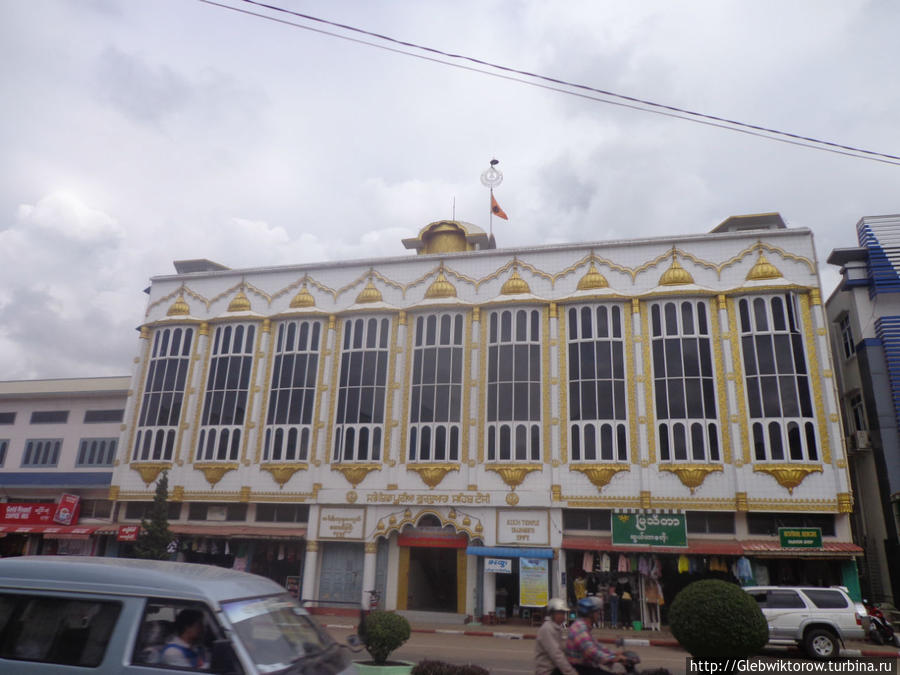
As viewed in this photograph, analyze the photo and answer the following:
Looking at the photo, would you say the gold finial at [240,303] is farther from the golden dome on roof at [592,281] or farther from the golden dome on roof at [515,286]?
the golden dome on roof at [592,281]

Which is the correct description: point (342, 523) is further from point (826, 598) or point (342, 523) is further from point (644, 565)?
point (826, 598)

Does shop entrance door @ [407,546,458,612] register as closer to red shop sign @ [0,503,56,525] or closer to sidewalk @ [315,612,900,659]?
sidewalk @ [315,612,900,659]

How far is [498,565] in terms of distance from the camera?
24.5 metres

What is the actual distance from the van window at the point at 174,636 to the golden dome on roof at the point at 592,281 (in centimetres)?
2427

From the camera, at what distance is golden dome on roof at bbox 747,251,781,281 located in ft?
84.8

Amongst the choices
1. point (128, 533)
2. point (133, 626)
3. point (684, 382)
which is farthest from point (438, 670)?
point (128, 533)

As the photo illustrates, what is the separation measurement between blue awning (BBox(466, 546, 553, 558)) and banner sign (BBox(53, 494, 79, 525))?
20.9 meters

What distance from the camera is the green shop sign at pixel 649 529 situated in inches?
920

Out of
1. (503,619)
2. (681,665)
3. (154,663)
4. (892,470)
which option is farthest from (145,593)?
(892,470)

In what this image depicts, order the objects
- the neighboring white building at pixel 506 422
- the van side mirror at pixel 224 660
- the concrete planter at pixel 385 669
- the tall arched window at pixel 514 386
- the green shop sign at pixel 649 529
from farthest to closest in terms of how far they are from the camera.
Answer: the tall arched window at pixel 514 386, the neighboring white building at pixel 506 422, the green shop sign at pixel 649 529, the concrete planter at pixel 385 669, the van side mirror at pixel 224 660

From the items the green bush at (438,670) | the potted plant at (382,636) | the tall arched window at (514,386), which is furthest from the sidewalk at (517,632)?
the potted plant at (382,636)

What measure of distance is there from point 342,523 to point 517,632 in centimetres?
912

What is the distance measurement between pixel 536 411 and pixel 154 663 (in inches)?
876

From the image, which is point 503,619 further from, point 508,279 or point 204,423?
point 204,423
